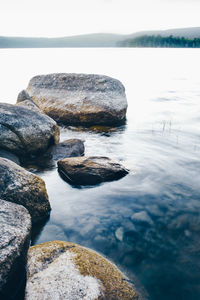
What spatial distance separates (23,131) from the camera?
7438mm

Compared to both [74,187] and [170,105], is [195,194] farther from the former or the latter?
[170,105]

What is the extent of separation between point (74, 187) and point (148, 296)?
10.8ft

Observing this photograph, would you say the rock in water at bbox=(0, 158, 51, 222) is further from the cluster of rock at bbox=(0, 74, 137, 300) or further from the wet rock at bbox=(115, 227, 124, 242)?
the wet rock at bbox=(115, 227, 124, 242)

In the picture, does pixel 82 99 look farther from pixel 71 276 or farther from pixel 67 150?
pixel 71 276

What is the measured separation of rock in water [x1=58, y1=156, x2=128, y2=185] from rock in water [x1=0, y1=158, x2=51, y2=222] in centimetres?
149

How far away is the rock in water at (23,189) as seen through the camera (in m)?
4.50

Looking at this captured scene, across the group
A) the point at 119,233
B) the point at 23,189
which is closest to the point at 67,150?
the point at 23,189

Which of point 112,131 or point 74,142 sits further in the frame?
point 112,131

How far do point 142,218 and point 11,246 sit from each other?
2.98 meters

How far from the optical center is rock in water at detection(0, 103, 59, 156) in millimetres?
7266

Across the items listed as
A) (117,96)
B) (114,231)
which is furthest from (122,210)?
(117,96)

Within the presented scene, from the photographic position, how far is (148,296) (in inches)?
145

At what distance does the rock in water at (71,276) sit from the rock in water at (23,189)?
40.9 inches

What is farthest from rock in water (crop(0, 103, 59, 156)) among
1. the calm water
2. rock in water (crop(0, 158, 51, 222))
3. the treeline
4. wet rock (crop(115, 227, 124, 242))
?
the treeline
